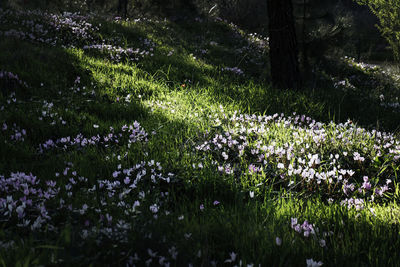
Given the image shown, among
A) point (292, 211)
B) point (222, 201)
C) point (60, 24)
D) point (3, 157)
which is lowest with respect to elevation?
point (3, 157)

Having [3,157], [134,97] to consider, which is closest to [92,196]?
[3,157]

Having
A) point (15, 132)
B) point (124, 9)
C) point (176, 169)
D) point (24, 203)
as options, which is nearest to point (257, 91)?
point (176, 169)

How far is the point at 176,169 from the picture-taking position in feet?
11.3

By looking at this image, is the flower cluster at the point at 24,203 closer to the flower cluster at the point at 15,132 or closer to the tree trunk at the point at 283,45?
the flower cluster at the point at 15,132

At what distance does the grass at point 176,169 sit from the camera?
206 centimetres

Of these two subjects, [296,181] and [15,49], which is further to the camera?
[15,49]

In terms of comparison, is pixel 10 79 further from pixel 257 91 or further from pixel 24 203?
pixel 257 91

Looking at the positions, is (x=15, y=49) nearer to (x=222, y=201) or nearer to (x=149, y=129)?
(x=149, y=129)

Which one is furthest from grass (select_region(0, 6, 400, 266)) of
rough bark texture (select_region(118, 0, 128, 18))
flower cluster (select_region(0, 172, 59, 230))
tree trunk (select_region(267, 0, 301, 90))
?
rough bark texture (select_region(118, 0, 128, 18))

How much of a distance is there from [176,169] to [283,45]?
4.83m

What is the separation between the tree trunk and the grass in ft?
2.29

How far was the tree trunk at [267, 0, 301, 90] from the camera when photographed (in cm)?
703

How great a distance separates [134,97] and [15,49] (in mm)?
3391

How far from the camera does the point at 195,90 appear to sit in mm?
6422
